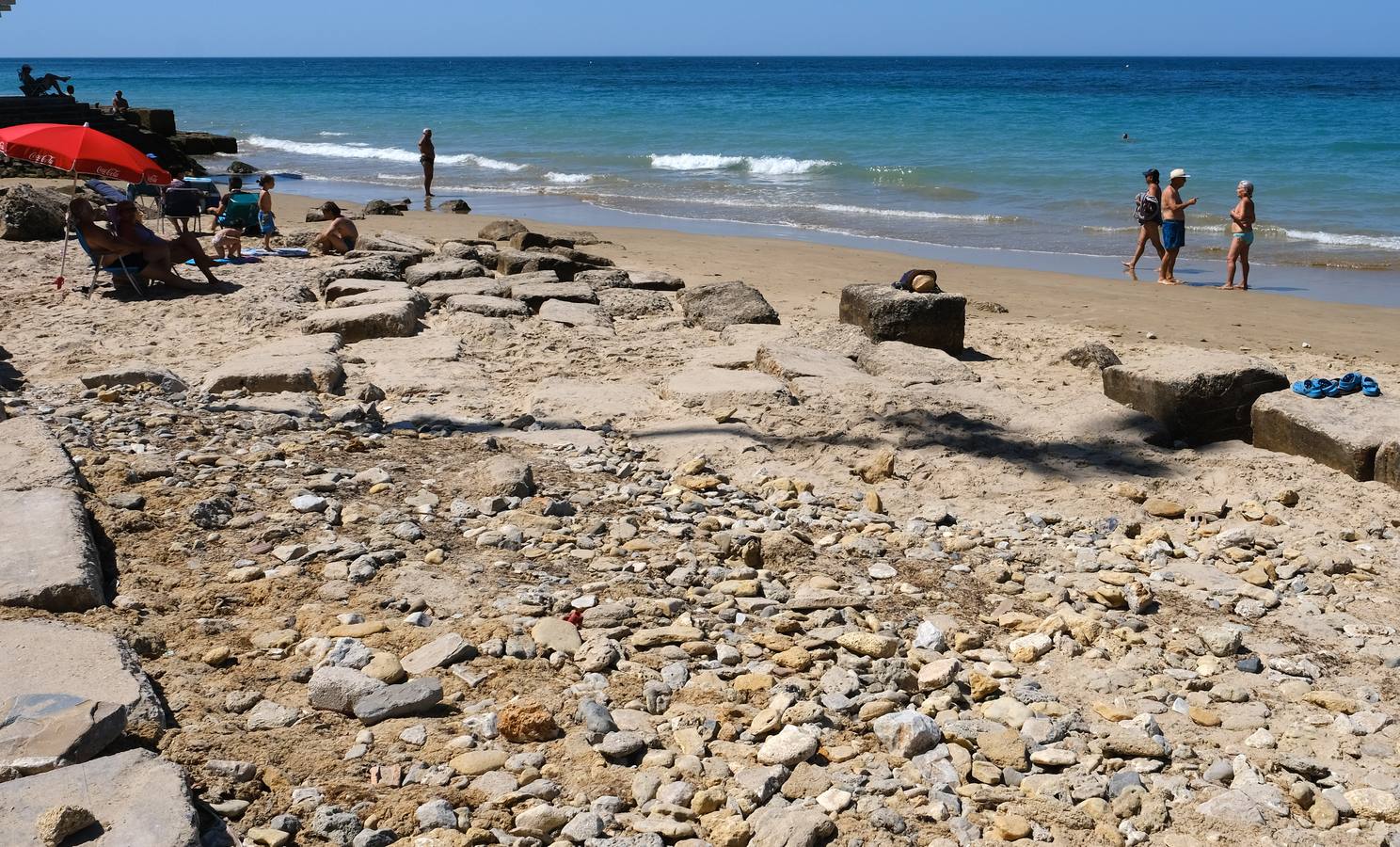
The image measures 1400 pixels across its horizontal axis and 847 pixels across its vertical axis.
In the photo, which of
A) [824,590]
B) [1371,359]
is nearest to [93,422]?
[824,590]

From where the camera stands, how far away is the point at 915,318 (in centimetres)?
762

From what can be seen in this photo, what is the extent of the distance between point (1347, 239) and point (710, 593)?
43.6 feet

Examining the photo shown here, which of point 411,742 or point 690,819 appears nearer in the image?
point 690,819

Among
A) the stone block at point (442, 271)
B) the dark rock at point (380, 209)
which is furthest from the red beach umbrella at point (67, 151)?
the dark rock at point (380, 209)

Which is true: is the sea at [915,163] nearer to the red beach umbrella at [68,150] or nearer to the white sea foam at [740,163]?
the white sea foam at [740,163]

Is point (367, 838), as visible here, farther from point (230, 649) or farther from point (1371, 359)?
point (1371, 359)

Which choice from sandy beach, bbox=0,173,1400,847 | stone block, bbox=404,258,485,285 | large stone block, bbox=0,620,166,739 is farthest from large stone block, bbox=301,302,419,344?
large stone block, bbox=0,620,166,739

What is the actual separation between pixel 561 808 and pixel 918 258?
1100 centimetres

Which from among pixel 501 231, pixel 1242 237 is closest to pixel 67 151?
pixel 501 231

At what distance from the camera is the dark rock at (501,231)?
501 inches

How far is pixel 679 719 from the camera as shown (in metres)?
3.20

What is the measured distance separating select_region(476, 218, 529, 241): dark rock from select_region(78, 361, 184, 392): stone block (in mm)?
6554

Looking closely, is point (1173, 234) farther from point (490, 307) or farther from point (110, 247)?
point (110, 247)

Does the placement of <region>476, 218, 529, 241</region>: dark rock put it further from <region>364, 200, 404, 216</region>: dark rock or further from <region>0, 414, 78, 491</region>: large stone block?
<region>0, 414, 78, 491</region>: large stone block
